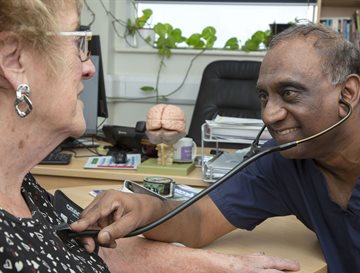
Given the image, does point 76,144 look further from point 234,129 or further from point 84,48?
point 84,48

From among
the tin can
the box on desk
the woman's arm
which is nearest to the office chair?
the box on desk

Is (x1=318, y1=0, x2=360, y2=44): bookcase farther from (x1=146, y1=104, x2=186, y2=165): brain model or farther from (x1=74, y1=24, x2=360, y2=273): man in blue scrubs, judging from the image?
(x1=74, y1=24, x2=360, y2=273): man in blue scrubs

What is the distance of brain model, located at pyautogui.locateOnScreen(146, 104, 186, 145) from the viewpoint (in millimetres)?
1766

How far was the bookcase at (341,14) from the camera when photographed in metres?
3.08

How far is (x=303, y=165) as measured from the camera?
1170 mm

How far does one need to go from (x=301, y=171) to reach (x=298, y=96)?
236 mm

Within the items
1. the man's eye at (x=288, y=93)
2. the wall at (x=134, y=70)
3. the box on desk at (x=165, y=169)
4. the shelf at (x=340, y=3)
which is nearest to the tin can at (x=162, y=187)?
the box on desk at (x=165, y=169)

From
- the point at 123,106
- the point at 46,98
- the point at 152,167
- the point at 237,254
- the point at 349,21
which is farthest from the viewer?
the point at 123,106

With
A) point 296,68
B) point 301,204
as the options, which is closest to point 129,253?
point 301,204

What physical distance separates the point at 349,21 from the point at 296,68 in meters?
2.38

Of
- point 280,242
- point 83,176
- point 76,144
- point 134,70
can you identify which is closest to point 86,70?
point 280,242

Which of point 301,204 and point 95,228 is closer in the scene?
point 95,228

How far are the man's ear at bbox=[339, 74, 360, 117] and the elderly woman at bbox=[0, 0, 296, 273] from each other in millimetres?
517

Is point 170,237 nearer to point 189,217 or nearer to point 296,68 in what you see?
point 189,217
